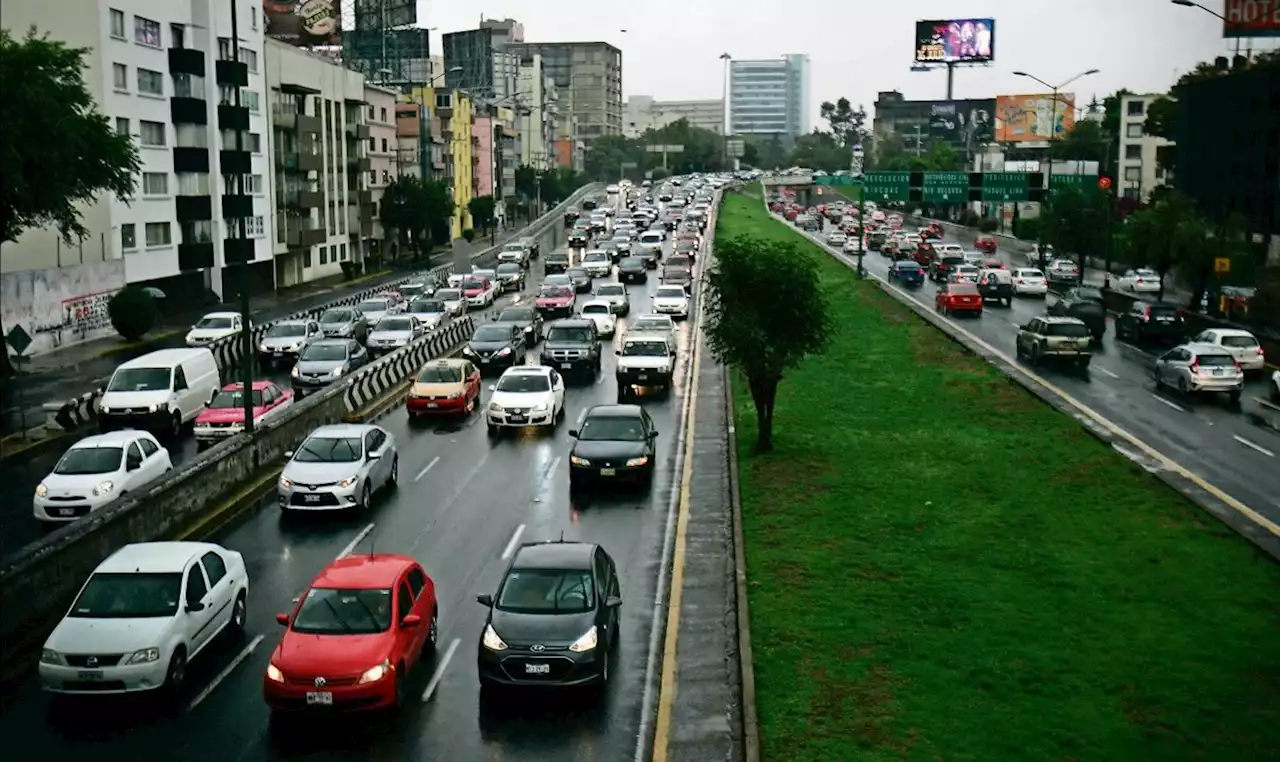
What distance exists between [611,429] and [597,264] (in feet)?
172

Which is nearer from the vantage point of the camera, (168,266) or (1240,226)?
(1240,226)

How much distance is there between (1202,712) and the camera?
15.1m

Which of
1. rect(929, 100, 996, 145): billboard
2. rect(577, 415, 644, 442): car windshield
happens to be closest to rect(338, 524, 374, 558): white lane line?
rect(577, 415, 644, 442): car windshield

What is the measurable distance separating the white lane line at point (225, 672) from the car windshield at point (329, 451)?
7571 mm

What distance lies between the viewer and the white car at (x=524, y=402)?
3362 cm

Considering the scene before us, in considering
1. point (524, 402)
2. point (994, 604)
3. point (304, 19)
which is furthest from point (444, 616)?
point (304, 19)

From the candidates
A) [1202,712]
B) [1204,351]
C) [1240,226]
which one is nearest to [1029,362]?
[1204,351]

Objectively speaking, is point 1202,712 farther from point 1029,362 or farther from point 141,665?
point 1029,362

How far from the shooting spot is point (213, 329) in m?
49.9

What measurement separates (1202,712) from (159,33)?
6136 centimetres

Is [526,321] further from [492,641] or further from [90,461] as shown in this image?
[492,641]

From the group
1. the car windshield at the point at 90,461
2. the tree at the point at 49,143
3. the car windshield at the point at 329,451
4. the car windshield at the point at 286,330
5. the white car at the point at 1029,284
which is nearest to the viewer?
the car windshield at the point at 90,461

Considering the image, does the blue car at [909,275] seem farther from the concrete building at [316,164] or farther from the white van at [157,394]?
the white van at [157,394]

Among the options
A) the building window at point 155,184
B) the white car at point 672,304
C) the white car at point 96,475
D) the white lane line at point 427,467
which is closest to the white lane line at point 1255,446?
the white lane line at point 427,467
